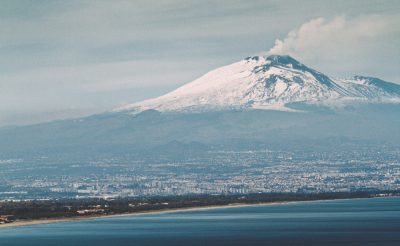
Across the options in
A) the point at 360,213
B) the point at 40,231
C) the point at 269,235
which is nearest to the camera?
the point at 269,235

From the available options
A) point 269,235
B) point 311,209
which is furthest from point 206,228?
point 311,209

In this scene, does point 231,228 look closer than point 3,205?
Yes

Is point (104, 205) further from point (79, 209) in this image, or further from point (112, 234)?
point (112, 234)

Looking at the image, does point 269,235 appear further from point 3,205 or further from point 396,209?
point 3,205

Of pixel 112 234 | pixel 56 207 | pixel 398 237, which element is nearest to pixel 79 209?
pixel 56 207

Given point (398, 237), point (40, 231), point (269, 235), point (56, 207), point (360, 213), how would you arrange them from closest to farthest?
point (398, 237), point (269, 235), point (40, 231), point (360, 213), point (56, 207)

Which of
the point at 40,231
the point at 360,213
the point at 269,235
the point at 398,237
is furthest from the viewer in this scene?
the point at 360,213
